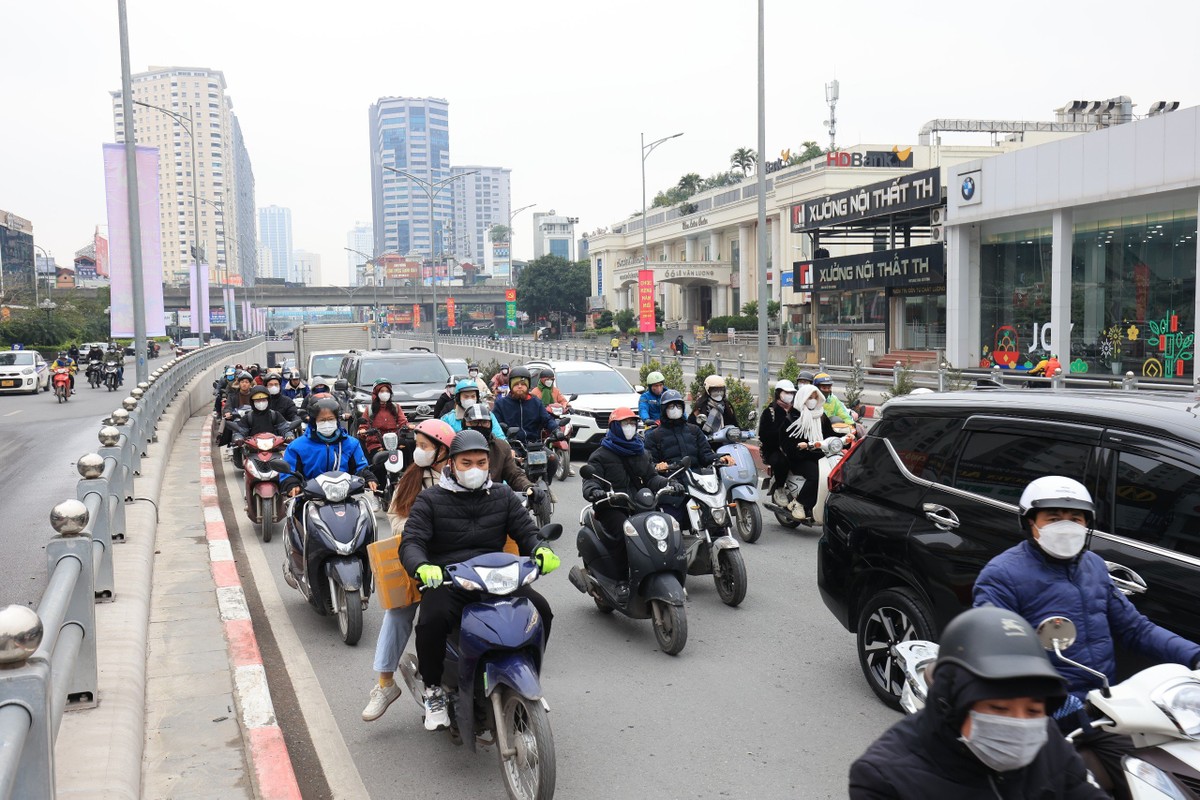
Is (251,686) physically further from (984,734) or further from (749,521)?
(749,521)

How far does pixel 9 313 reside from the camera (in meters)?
67.9

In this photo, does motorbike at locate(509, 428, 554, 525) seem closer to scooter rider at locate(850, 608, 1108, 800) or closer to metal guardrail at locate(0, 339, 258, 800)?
metal guardrail at locate(0, 339, 258, 800)

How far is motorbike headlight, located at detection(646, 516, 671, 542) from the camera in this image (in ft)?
23.2

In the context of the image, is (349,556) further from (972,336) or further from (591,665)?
(972,336)

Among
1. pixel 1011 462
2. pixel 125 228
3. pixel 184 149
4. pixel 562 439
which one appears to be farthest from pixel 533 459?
pixel 184 149

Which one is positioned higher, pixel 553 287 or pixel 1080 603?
pixel 553 287

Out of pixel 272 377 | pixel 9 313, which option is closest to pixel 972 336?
pixel 272 377

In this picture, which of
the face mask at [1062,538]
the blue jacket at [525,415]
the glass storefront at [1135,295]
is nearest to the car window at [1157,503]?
the face mask at [1062,538]

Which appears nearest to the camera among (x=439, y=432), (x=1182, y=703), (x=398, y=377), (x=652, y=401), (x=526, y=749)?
(x=1182, y=703)

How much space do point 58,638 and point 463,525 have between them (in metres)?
1.86

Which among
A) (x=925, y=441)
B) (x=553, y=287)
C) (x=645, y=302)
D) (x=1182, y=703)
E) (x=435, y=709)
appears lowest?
(x=435, y=709)

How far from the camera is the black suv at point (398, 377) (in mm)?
17438

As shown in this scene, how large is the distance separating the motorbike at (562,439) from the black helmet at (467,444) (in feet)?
24.5

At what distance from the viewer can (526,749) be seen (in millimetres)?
4559
